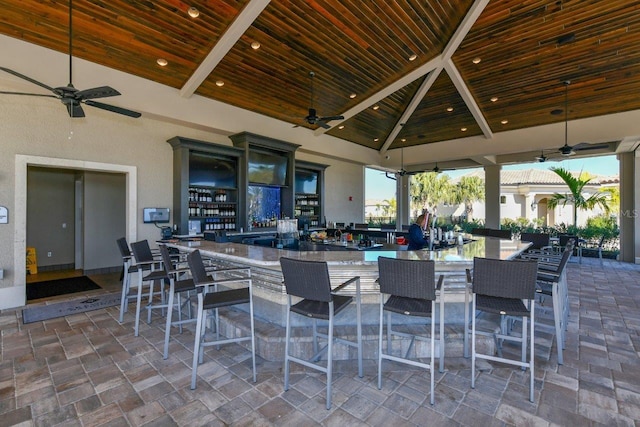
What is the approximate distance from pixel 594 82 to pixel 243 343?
7.76m

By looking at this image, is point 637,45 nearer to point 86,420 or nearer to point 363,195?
point 363,195

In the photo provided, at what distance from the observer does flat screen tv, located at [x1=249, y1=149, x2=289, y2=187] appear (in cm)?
696

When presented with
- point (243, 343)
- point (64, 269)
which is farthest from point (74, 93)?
point (64, 269)

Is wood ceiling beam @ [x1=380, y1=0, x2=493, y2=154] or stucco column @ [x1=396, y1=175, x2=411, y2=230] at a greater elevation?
wood ceiling beam @ [x1=380, y1=0, x2=493, y2=154]

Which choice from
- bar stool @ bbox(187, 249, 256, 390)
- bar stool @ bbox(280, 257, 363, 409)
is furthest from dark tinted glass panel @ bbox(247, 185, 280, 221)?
bar stool @ bbox(280, 257, 363, 409)

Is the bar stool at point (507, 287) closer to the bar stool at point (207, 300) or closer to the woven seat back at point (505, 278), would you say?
the woven seat back at point (505, 278)

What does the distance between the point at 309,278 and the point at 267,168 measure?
543 centimetres

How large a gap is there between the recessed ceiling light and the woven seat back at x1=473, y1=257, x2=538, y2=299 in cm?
437

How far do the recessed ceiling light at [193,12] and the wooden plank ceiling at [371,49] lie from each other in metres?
0.07

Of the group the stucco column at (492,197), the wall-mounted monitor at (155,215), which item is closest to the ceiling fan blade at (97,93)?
the wall-mounted monitor at (155,215)

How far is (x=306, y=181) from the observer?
29.6ft

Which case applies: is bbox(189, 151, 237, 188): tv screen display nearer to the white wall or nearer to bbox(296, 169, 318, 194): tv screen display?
the white wall

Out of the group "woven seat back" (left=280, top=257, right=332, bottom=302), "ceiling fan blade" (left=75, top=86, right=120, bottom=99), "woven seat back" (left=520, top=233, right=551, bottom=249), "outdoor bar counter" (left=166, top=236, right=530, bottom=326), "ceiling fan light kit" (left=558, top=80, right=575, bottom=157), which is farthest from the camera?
"ceiling fan light kit" (left=558, top=80, right=575, bottom=157)

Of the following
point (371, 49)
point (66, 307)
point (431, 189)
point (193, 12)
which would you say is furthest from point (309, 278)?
point (431, 189)
